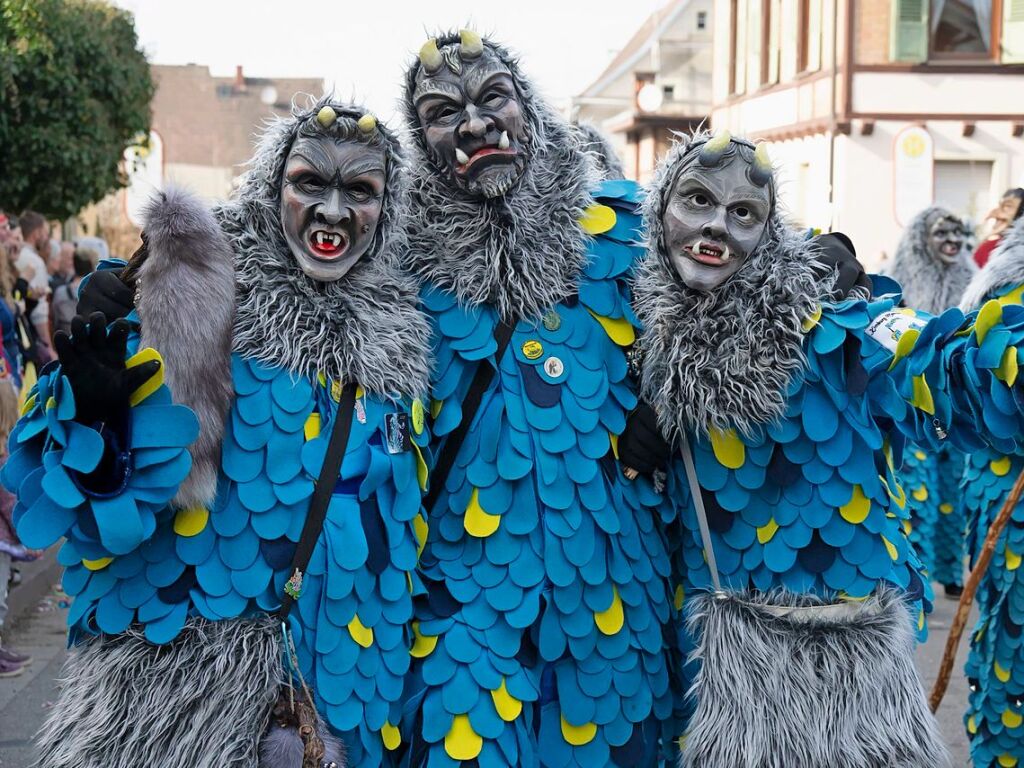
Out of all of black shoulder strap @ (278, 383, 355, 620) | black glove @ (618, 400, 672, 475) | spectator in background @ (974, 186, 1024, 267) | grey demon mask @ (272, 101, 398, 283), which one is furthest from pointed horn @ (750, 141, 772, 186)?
spectator in background @ (974, 186, 1024, 267)

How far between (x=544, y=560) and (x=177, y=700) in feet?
2.97

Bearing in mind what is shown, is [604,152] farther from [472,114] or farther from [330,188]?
[330,188]

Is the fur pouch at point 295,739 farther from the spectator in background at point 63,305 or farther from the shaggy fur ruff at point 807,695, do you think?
the spectator in background at point 63,305

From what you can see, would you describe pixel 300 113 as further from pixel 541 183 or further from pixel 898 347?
pixel 898 347

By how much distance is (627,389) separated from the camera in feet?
10.5

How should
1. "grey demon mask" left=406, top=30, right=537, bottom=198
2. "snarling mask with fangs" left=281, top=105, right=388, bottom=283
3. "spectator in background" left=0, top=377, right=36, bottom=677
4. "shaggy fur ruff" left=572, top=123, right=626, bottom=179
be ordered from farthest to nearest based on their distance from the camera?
"spectator in background" left=0, top=377, right=36, bottom=677, "shaggy fur ruff" left=572, top=123, right=626, bottom=179, "grey demon mask" left=406, top=30, right=537, bottom=198, "snarling mask with fangs" left=281, top=105, right=388, bottom=283

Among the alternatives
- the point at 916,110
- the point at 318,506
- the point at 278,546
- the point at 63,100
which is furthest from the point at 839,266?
the point at 916,110

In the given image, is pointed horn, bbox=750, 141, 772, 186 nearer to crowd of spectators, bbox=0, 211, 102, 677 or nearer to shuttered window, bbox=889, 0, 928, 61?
crowd of spectators, bbox=0, 211, 102, 677

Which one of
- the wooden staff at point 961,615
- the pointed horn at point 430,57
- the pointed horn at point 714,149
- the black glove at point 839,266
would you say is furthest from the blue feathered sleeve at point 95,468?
the wooden staff at point 961,615

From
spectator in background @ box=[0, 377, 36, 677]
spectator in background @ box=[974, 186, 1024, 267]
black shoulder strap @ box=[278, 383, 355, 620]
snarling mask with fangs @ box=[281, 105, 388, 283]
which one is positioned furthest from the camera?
spectator in background @ box=[974, 186, 1024, 267]

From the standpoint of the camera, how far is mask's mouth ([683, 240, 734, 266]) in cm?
290

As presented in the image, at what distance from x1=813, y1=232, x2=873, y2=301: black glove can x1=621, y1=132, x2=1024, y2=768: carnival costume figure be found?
39 millimetres

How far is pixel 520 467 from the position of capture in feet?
10.1

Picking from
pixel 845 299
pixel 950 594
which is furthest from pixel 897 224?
pixel 845 299
